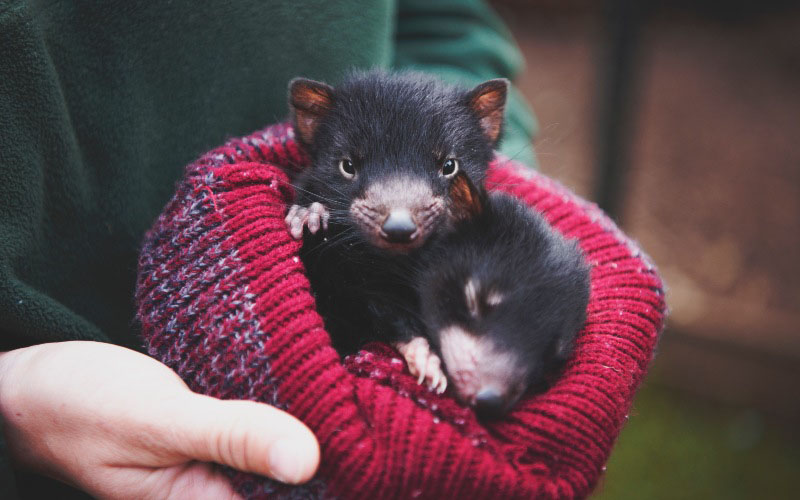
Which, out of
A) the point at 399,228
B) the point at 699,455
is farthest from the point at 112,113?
the point at 699,455

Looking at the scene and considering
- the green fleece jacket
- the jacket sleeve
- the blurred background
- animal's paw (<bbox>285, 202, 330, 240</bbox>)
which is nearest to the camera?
the green fleece jacket

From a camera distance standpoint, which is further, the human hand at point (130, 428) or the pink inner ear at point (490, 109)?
the pink inner ear at point (490, 109)

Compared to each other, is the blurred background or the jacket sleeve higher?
the jacket sleeve

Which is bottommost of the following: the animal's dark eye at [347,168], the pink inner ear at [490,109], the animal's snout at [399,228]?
the animal's snout at [399,228]

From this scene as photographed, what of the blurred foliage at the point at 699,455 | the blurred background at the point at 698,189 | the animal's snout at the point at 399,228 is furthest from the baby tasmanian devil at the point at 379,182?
the blurred foliage at the point at 699,455

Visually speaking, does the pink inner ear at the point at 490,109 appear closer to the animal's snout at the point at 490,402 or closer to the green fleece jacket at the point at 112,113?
the green fleece jacket at the point at 112,113

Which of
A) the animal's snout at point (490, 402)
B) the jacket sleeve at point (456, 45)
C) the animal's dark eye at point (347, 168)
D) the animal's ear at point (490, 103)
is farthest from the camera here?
the jacket sleeve at point (456, 45)

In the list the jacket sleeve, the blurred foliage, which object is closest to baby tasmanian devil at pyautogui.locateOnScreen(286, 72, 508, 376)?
the jacket sleeve

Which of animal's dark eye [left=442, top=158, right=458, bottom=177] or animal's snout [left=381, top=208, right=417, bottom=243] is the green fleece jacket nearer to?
animal's dark eye [left=442, top=158, right=458, bottom=177]
